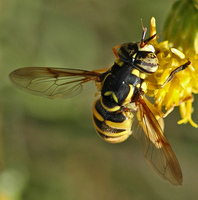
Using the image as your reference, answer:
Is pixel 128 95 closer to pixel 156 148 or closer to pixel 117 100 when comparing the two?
pixel 117 100

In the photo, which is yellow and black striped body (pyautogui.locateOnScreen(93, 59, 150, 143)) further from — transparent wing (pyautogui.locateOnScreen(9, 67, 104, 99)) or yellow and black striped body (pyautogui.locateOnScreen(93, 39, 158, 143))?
transparent wing (pyautogui.locateOnScreen(9, 67, 104, 99))

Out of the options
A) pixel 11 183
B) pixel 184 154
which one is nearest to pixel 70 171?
pixel 11 183

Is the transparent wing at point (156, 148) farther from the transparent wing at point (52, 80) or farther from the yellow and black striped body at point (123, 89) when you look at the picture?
the transparent wing at point (52, 80)

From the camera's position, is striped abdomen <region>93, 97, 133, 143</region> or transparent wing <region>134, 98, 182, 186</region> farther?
striped abdomen <region>93, 97, 133, 143</region>

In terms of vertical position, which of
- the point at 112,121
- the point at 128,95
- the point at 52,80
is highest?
the point at 128,95

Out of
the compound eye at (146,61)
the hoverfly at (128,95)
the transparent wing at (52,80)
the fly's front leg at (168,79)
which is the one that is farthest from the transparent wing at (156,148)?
the transparent wing at (52,80)

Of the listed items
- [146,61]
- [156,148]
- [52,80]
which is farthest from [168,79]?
[52,80]

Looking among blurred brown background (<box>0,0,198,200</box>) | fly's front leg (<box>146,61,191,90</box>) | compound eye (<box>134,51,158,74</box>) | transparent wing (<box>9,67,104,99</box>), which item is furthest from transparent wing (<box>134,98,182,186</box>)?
blurred brown background (<box>0,0,198,200</box>)
